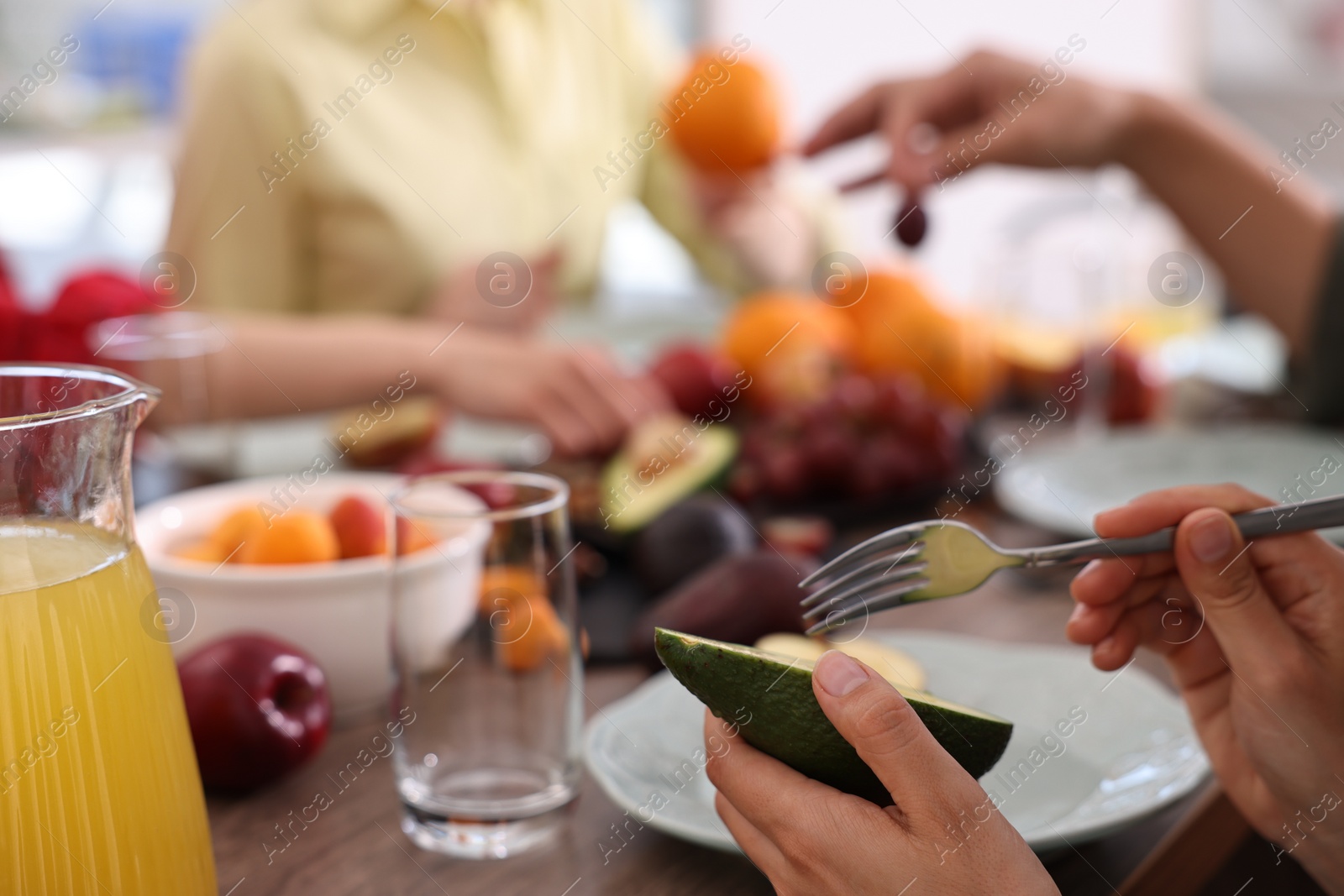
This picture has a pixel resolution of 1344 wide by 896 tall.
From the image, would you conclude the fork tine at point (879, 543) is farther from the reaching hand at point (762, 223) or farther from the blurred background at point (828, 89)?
the blurred background at point (828, 89)

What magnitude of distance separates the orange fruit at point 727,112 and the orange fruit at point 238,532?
2.74ft

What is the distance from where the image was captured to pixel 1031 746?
2.01 ft

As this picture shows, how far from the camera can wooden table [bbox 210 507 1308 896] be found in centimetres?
53

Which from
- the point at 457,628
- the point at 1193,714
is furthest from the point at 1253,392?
the point at 457,628

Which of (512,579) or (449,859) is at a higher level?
(512,579)

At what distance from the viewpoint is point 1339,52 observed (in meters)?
3.66

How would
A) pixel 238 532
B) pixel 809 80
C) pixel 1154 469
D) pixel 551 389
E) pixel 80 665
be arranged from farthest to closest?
1. pixel 809 80
2. pixel 551 389
3. pixel 1154 469
4. pixel 238 532
5. pixel 80 665

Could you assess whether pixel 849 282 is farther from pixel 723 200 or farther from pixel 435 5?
pixel 435 5

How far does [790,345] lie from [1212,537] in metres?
0.85

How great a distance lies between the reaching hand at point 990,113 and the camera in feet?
4.00

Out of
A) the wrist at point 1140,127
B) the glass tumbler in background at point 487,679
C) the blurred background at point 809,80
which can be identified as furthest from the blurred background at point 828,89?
the glass tumbler in background at point 487,679

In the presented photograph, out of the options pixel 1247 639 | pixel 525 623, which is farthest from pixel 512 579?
pixel 1247 639

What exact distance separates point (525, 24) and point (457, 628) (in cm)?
180

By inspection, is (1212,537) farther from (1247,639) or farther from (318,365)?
(318,365)
